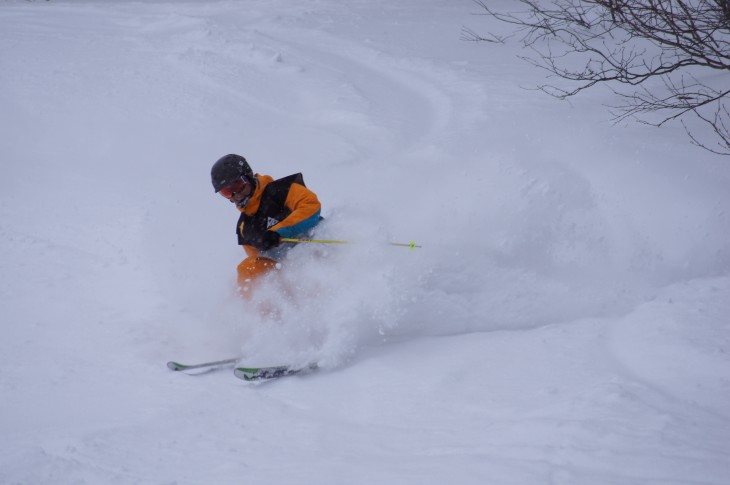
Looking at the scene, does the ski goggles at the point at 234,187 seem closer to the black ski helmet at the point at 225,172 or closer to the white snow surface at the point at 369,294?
the black ski helmet at the point at 225,172

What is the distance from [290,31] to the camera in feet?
48.6

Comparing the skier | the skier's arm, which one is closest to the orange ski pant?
the skier

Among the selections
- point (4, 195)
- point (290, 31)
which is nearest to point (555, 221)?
point (4, 195)

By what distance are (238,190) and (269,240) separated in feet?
1.74

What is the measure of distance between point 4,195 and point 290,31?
31.1ft

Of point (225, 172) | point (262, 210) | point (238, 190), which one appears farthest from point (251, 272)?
point (225, 172)

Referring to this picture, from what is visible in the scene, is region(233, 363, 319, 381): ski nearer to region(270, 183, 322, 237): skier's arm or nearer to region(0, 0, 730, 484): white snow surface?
region(0, 0, 730, 484): white snow surface

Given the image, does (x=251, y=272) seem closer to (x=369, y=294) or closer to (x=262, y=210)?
(x=262, y=210)

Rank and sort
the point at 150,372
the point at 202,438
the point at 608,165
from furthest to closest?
the point at 608,165
the point at 150,372
the point at 202,438

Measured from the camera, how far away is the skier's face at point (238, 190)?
501 centimetres

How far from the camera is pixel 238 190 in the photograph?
16.6ft

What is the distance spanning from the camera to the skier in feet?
16.4

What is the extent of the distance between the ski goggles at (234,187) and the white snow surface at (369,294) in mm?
797

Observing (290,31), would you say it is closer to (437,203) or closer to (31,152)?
(31,152)
